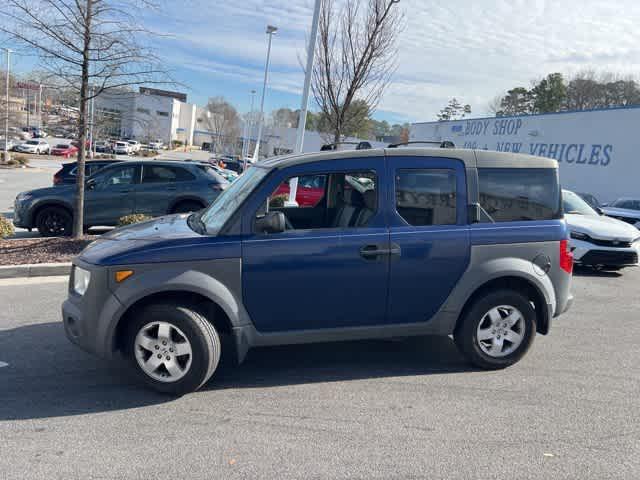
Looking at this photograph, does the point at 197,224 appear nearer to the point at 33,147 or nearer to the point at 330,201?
the point at 330,201

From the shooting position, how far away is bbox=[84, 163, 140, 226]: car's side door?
1092 centimetres

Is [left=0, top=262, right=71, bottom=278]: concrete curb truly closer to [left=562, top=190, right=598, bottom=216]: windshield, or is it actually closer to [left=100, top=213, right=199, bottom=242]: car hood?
[left=100, top=213, right=199, bottom=242]: car hood

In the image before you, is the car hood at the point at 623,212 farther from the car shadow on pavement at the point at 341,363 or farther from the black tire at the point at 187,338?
the black tire at the point at 187,338

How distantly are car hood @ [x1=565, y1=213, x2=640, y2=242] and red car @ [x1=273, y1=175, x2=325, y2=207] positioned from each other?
6.02 m

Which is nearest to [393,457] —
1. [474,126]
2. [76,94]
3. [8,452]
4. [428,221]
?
[428,221]

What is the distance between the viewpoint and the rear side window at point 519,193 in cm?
481

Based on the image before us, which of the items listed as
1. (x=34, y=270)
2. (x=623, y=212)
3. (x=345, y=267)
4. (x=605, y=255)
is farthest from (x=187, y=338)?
(x=623, y=212)

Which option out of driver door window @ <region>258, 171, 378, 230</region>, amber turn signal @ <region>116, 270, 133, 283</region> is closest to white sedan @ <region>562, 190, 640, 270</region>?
driver door window @ <region>258, 171, 378, 230</region>

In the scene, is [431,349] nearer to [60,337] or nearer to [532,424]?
[532,424]

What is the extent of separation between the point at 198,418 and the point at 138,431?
16.4 inches

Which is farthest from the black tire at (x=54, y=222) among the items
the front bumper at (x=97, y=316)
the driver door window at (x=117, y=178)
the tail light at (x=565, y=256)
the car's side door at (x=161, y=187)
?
the tail light at (x=565, y=256)

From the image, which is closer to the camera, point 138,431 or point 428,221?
point 138,431

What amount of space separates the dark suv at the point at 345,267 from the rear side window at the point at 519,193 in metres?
0.01

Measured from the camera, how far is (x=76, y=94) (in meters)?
8.92
